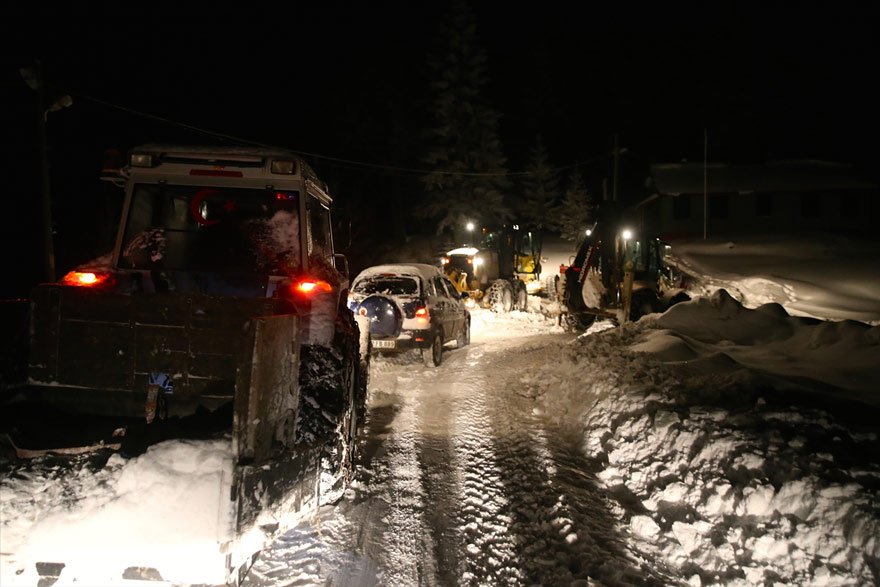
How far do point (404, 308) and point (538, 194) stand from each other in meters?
45.8

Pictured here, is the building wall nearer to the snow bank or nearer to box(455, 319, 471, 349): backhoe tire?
box(455, 319, 471, 349): backhoe tire

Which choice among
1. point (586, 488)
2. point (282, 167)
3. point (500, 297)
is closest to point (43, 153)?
point (282, 167)

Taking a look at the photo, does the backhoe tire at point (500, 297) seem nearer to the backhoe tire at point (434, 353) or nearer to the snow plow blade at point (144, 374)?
the backhoe tire at point (434, 353)

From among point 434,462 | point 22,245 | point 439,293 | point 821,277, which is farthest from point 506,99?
point 434,462

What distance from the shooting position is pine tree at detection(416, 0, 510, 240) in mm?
40562

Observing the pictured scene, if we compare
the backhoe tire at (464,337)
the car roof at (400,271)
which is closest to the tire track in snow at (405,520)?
the car roof at (400,271)

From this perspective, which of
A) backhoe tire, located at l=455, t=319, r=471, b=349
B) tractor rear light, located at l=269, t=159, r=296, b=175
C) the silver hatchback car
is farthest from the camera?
backhoe tire, located at l=455, t=319, r=471, b=349

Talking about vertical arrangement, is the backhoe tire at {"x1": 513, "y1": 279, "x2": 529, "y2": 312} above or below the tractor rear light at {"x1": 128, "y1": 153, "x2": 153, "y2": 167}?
below

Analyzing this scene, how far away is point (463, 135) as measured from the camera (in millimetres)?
40750

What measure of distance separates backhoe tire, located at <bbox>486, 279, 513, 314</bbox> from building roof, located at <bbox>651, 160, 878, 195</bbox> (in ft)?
89.5

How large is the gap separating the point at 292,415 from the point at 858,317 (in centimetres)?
2106

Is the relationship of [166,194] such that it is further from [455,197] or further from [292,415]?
[455,197]

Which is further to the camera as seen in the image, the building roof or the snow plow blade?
the building roof

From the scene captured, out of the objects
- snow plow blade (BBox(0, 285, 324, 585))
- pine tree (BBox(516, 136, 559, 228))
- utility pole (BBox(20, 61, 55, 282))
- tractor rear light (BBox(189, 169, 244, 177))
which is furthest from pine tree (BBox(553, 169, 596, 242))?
snow plow blade (BBox(0, 285, 324, 585))
